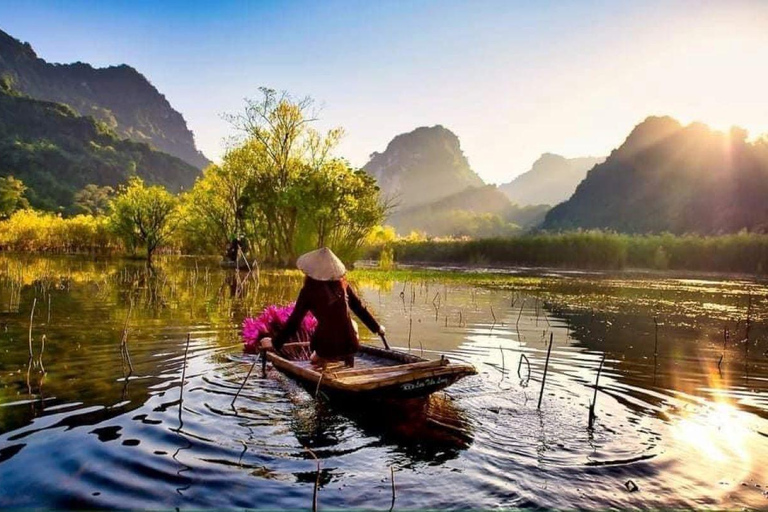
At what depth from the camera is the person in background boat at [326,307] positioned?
7.33 m

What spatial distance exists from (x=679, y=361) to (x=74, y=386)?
1001 centimetres

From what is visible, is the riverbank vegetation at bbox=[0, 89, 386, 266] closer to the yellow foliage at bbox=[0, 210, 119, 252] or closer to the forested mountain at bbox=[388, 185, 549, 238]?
the yellow foliage at bbox=[0, 210, 119, 252]

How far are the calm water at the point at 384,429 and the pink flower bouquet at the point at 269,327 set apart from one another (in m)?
0.35

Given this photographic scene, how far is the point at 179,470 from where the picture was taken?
15.6 ft

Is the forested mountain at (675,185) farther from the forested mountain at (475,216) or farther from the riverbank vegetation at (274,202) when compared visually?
the riverbank vegetation at (274,202)

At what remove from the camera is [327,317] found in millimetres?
7500

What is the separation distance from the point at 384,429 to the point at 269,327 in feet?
13.2

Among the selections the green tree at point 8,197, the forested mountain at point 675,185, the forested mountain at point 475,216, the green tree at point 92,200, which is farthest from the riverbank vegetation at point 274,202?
the forested mountain at point 475,216

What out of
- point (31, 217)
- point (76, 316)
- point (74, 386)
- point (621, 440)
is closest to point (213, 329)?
point (76, 316)

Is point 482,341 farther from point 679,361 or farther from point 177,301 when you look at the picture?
point 177,301

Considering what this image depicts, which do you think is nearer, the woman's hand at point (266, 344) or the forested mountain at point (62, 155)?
the woman's hand at point (266, 344)

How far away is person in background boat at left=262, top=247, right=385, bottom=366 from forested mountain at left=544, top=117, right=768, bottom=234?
6761 cm

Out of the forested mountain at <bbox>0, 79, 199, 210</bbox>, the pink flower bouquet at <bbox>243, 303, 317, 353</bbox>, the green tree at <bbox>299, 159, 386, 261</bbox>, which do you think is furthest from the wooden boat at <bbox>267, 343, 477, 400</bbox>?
the forested mountain at <bbox>0, 79, 199, 210</bbox>

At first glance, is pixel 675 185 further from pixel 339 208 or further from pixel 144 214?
pixel 144 214
